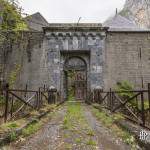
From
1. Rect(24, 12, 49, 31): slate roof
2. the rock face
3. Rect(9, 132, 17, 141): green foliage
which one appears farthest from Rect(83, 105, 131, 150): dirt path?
the rock face

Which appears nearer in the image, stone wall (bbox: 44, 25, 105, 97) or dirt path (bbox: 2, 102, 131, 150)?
dirt path (bbox: 2, 102, 131, 150)

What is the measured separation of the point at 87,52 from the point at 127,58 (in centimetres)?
275

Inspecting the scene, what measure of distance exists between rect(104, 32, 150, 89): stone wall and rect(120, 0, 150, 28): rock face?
1775 inches

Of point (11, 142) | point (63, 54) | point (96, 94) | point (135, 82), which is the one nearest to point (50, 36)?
point (63, 54)

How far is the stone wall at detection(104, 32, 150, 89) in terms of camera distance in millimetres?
15156

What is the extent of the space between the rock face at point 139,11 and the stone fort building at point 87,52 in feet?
149

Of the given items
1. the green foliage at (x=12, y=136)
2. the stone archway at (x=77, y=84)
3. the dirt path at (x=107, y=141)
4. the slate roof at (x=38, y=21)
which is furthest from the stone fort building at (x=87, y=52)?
the green foliage at (x=12, y=136)

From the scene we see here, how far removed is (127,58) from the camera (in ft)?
50.6

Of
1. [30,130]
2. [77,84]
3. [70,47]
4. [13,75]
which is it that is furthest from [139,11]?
[30,130]

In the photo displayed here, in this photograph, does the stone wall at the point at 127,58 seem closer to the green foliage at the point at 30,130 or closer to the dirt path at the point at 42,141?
the green foliage at the point at 30,130

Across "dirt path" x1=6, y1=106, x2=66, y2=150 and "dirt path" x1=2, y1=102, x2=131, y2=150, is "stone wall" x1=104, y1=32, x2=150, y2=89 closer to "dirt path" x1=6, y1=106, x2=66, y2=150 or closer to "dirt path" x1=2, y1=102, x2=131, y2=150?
"dirt path" x1=2, y1=102, x2=131, y2=150

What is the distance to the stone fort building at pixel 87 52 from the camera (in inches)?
601

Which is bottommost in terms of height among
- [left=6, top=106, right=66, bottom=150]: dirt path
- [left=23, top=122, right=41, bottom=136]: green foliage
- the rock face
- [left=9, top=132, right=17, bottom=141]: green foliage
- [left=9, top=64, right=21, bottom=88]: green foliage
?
[left=6, top=106, right=66, bottom=150]: dirt path

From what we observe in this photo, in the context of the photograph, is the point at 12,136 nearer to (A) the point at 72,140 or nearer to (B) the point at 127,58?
(A) the point at 72,140
